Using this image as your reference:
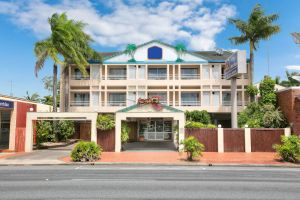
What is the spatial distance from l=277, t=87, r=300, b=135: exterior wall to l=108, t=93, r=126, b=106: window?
19.1 m

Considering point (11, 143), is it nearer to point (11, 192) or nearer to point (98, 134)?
point (98, 134)

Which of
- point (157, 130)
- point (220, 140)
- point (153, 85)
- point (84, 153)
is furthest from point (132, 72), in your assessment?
point (84, 153)

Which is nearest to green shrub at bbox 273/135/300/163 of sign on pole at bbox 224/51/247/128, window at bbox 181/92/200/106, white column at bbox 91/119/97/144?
sign on pole at bbox 224/51/247/128

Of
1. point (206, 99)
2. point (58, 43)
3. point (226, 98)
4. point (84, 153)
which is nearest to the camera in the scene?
point (84, 153)

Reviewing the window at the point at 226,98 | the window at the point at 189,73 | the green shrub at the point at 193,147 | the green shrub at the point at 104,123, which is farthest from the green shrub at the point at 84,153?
the window at the point at 226,98

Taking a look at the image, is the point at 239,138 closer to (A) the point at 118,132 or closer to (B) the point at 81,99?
(A) the point at 118,132

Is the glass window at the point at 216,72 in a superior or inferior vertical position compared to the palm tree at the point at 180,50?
inferior

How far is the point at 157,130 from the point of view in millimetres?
40031

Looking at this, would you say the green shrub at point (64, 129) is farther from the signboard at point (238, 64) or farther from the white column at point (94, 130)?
the signboard at point (238, 64)

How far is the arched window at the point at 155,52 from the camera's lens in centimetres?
3978

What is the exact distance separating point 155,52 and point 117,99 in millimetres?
7931

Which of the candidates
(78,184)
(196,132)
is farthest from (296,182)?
(196,132)

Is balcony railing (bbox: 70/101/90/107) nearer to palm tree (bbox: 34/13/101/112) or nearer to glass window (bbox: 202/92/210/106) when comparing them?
palm tree (bbox: 34/13/101/112)

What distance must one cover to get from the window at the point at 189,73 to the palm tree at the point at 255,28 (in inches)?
246
